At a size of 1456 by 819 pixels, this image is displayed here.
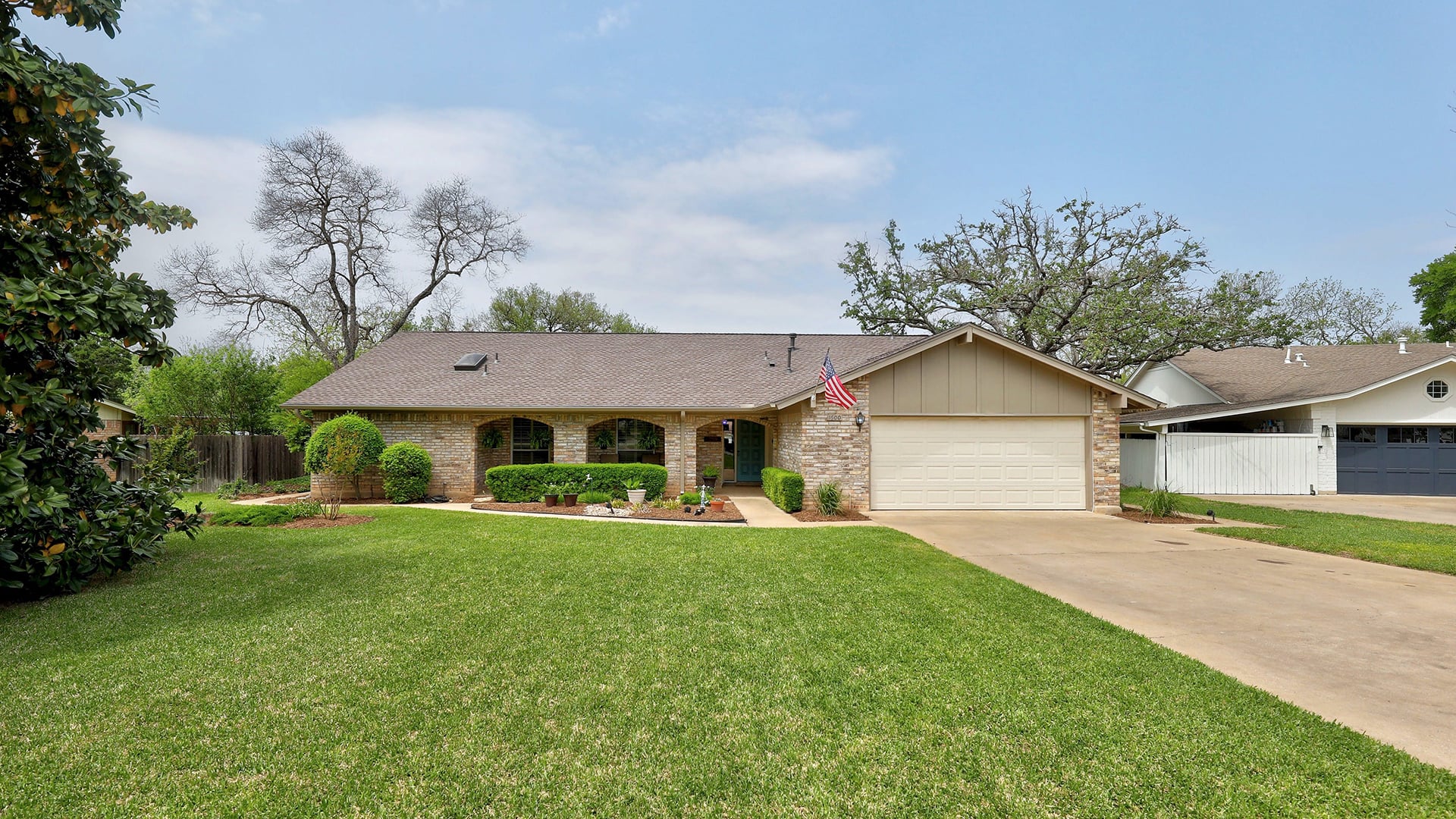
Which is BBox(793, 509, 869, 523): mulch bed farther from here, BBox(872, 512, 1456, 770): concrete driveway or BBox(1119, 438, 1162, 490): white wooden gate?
BBox(1119, 438, 1162, 490): white wooden gate

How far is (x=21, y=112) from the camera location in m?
4.97

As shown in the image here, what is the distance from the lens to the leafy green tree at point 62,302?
4.96 meters

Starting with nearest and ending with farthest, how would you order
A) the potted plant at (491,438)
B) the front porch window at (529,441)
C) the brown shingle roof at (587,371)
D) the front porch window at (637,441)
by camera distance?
1. the brown shingle roof at (587,371)
2. the potted plant at (491,438)
3. the front porch window at (529,441)
4. the front porch window at (637,441)

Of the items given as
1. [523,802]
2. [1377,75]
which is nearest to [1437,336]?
[1377,75]

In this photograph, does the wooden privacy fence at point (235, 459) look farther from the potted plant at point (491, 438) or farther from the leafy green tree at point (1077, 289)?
the leafy green tree at point (1077, 289)

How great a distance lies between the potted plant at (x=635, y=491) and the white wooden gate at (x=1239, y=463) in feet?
47.3

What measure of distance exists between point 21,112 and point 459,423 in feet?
35.5

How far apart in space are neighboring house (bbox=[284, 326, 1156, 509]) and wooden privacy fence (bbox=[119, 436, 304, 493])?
3193 mm

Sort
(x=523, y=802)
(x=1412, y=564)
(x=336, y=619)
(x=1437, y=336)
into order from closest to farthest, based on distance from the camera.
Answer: (x=523, y=802), (x=336, y=619), (x=1412, y=564), (x=1437, y=336)

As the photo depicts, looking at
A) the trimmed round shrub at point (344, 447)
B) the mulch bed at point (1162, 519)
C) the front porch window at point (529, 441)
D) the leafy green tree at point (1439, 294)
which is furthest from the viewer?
the leafy green tree at point (1439, 294)

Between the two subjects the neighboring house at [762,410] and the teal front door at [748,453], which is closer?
the neighboring house at [762,410]

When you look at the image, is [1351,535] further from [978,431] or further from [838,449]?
[838,449]

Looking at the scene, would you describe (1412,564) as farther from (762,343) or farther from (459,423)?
(459,423)

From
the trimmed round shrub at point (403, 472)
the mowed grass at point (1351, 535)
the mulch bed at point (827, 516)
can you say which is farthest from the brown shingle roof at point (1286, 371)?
the trimmed round shrub at point (403, 472)
